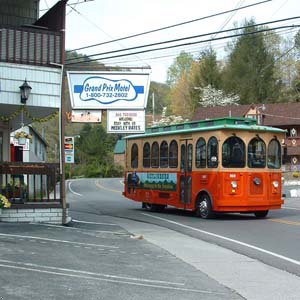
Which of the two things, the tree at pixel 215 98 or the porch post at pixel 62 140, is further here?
the tree at pixel 215 98

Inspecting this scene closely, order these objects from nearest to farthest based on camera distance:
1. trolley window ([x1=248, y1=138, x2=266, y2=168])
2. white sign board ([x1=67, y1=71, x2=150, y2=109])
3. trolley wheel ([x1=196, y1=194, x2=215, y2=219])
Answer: white sign board ([x1=67, y1=71, x2=150, y2=109])
trolley window ([x1=248, y1=138, x2=266, y2=168])
trolley wheel ([x1=196, y1=194, x2=215, y2=219])

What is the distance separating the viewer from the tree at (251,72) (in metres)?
82.5

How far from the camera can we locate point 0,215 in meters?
14.9

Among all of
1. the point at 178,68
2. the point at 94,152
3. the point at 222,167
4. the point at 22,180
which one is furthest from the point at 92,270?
the point at 178,68

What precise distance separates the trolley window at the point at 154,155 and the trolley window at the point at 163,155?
0.86ft

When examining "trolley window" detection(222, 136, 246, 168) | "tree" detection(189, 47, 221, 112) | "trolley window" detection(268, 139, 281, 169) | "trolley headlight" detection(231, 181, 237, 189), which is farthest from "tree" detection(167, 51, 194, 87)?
"trolley headlight" detection(231, 181, 237, 189)

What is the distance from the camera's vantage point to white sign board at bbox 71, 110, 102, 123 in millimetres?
15859

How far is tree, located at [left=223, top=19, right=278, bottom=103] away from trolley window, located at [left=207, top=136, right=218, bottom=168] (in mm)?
64913

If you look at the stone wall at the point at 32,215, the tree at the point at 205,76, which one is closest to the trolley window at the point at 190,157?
the stone wall at the point at 32,215

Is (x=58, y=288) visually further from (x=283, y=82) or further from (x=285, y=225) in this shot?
(x=283, y=82)

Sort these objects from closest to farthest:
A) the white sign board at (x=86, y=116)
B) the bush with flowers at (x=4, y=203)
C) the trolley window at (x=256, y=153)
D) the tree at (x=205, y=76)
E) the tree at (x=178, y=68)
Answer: the bush with flowers at (x=4, y=203), the white sign board at (x=86, y=116), the trolley window at (x=256, y=153), the tree at (x=205, y=76), the tree at (x=178, y=68)

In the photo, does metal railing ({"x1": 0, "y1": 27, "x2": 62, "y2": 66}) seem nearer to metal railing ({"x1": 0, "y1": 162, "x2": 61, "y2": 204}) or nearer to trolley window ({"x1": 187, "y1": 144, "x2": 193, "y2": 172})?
metal railing ({"x1": 0, "y1": 162, "x2": 61, "y2": 204})

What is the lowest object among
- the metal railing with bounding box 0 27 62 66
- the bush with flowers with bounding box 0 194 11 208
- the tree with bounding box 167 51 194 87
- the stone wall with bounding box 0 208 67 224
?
the stone wall with bounding box 0 208 67 224

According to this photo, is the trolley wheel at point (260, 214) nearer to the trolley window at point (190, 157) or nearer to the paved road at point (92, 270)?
the trolley window at point (190, 157)
